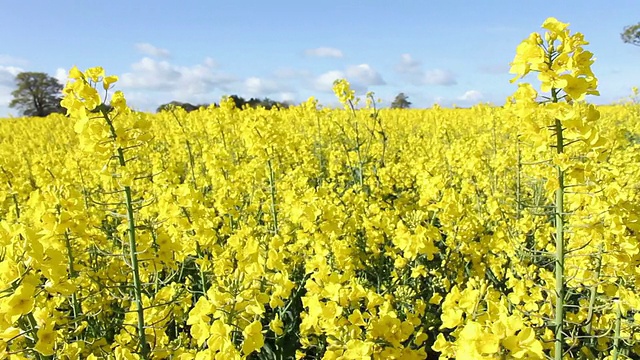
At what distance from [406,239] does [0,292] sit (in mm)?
2077

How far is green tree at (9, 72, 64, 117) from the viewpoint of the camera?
4190cm

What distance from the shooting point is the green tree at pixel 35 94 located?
4190cm

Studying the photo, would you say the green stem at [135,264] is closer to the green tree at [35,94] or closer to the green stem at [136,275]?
the green stem at [136,275]

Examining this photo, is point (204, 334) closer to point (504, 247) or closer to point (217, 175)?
point (504, 247)

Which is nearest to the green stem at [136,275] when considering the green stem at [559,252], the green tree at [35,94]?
the green stem at [559,252]

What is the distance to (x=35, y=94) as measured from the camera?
141 ft

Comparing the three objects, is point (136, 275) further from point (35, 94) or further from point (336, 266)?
point (35, 94)

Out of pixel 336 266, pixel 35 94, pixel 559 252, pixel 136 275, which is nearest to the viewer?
pixel 559 252

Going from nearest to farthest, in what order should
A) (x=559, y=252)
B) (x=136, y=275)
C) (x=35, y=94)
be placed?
(x=559, y=252) < (x=136, y=275) < (x=35, y=94)

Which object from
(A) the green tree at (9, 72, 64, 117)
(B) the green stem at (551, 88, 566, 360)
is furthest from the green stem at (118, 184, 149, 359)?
(A) the green tree at (9, 72, 64, 117)

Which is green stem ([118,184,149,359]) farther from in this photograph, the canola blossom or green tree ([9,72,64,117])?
green tree ([9,72,64,117])

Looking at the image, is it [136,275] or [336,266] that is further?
[336,266]

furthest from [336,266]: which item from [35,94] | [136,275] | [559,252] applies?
[35,94]

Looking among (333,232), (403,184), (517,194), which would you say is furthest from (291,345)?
(403,184)
